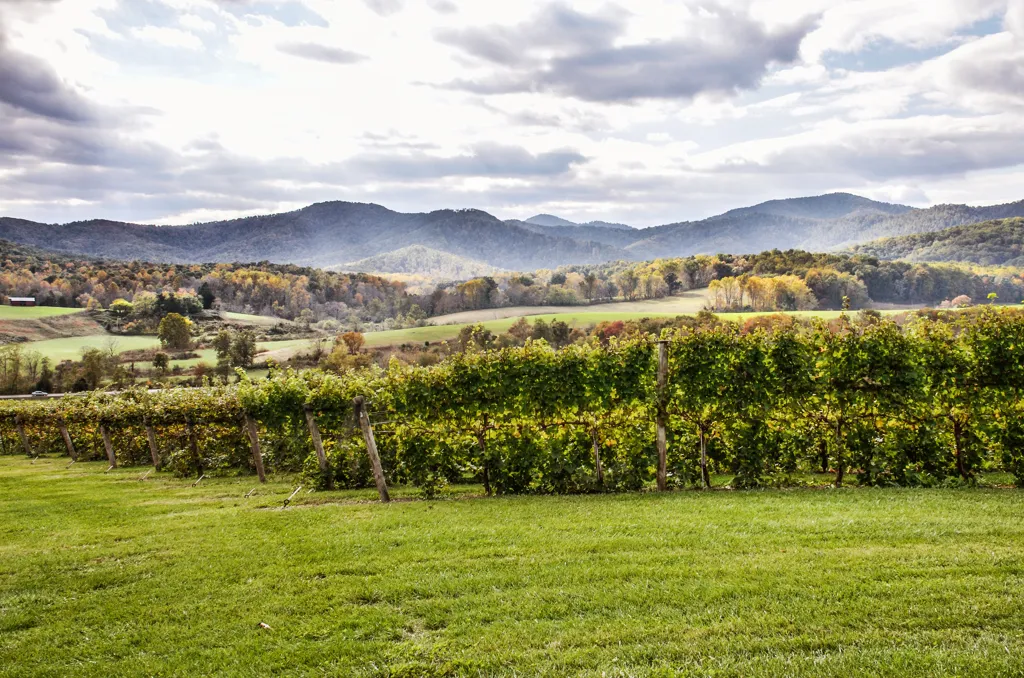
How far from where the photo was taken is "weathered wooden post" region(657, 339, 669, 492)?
11172 millimetres

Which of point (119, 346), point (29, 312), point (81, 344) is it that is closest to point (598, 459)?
point (119, 346)

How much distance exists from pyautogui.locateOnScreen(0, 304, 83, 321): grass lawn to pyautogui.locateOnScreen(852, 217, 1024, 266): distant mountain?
197 metres

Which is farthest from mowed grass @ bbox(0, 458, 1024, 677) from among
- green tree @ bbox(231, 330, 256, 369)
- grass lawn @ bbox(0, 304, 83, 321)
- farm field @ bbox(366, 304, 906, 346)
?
grass lawn @ bbox(0, 304, 83, 321)

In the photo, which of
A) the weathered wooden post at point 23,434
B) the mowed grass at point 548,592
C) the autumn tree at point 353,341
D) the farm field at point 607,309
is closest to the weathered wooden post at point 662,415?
the mowed grass at point 548,592

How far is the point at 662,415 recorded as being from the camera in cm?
1130

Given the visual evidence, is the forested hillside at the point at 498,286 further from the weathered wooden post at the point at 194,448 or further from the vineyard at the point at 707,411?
the weathered wooden post at the point at 194,448

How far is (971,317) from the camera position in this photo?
11.0 metres

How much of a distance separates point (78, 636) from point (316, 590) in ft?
6.93

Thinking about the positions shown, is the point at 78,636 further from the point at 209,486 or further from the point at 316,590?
the point at 209,486

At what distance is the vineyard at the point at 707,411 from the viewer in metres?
10.6

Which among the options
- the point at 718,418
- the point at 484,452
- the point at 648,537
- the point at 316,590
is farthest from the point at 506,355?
the point at 316,590

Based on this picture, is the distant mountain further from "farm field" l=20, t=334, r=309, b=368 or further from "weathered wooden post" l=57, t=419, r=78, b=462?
"weathered wooden post" l=57, t=419, r=78, b=462

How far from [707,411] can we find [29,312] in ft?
446

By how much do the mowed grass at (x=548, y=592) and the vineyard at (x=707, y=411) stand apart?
1592 millimetres
